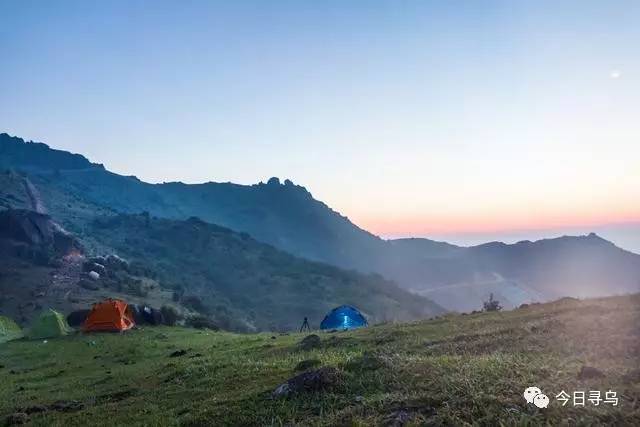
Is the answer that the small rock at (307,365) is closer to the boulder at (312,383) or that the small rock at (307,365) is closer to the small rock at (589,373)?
the boulder at (312,383)

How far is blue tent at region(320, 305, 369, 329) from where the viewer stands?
47.6 meters

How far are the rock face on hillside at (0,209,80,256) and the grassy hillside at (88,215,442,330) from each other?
29.0 m

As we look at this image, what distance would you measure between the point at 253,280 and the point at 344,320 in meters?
130

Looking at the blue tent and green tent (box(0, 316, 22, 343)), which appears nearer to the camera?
the blue tent

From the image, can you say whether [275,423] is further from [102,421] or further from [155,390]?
[155,390]

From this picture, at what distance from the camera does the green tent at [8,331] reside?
157ft

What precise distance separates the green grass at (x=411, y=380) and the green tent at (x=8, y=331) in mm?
20422

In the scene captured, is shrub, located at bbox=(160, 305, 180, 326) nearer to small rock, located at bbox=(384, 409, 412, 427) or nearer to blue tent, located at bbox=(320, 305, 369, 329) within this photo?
blue tent, located at bbox=(320, 305, 369, 329)

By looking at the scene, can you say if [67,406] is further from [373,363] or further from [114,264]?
[114,264]

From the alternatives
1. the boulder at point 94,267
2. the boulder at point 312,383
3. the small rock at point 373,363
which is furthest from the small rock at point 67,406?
the boulder at point 94,267

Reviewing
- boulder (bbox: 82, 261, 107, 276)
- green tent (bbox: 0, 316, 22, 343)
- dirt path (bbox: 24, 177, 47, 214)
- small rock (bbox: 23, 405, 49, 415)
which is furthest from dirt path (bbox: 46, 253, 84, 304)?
dirt path (bbox: 24, 177, 47, 214)

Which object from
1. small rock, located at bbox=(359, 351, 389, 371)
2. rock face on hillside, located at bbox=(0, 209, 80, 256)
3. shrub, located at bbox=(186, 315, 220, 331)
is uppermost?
rock face on hillside, located at bbox=(0, 209, 80, 256)

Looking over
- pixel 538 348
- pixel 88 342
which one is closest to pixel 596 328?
pixel 538 348

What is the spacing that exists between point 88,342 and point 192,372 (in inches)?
978
